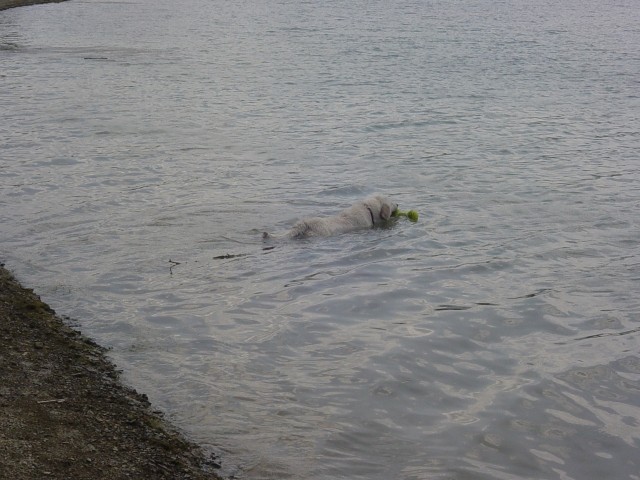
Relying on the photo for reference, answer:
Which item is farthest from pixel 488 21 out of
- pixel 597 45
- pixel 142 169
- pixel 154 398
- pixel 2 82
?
pixel 154 398

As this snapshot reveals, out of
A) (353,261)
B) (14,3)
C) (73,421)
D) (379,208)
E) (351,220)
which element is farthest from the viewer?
(14,3)

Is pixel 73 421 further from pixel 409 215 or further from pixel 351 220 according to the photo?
pixel 409 215

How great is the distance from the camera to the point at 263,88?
76.9 ft

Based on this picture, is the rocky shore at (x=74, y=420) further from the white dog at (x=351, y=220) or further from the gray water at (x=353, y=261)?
the white dog at (x=351, y=220)

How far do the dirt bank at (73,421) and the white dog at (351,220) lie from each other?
345 cm

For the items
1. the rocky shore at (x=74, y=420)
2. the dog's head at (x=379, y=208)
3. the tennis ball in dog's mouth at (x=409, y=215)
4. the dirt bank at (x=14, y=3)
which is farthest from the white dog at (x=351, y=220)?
the dirt bank at (x=14, y=3)

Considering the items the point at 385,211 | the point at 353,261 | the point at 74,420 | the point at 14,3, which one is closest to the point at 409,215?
the point at 385,211

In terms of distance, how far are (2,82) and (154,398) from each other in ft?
→ 60.9

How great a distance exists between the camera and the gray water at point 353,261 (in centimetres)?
625

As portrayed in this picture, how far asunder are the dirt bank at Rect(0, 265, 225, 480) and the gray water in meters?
0.30

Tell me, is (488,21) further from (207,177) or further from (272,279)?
(272,279)

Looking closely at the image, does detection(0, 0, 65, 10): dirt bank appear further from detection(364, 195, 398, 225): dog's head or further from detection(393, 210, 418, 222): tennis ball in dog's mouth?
detection(364, 195, 398, 225): dog's head

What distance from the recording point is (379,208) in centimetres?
1074

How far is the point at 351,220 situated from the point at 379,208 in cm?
42
